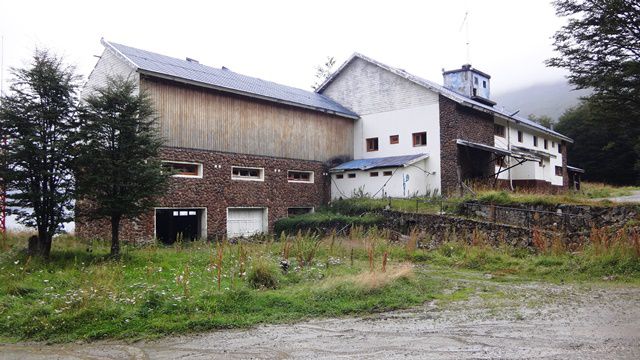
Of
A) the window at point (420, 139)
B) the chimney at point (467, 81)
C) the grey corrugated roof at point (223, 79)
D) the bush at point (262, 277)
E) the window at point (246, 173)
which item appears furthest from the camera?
the chimney at point (467, 81)

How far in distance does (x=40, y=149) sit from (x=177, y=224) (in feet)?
33.6

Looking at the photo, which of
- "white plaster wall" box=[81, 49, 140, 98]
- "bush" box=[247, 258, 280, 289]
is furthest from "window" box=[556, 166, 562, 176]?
"bush" box=[247, 258, 280, 289]

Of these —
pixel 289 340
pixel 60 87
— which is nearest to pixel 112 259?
pixel 60 87

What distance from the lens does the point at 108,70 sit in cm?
2355

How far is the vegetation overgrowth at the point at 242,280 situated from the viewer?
8.73 meters

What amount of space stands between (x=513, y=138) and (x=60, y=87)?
2950 cm

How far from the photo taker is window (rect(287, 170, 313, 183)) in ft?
91.9

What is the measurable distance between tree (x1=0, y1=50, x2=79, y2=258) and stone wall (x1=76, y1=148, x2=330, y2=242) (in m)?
4.53

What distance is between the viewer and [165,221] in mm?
23000

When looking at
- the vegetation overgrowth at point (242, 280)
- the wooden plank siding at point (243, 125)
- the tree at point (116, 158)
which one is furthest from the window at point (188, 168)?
the tree at point (116, 158)

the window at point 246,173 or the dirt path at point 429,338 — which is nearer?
the dirt path at point 429,338

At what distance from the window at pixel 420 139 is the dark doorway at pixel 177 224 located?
1312 centimetres

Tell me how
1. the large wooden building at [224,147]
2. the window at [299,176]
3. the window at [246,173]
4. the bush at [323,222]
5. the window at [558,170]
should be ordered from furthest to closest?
the window at [558,170] < the window at [299,176] < the window at [246,173] < the bush at [323,222] < the large wooden building at [224,147]

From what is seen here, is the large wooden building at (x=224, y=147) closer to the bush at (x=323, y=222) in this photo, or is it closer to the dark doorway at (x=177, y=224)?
the dark doorway at (x=177, y=224)
